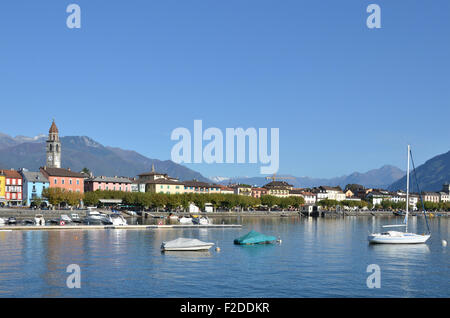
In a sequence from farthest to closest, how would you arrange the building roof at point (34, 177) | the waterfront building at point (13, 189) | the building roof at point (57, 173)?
the building roof at point (57, 173) < the building roof at point (34, 177) < the waterfront building at point (13, 189)

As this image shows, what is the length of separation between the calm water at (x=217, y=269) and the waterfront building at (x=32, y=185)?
220 ft

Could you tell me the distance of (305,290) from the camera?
1420 inches

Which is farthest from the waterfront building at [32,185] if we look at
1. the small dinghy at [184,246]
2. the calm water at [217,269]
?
the small dinghy at [184,246]

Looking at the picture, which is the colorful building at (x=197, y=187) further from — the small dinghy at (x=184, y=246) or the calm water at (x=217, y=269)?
the small dinghy at (x=184, y=246)

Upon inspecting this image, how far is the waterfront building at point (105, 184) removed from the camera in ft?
513

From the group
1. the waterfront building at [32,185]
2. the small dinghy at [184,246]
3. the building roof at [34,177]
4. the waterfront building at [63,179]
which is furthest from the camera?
the waterfront building at [63,179]

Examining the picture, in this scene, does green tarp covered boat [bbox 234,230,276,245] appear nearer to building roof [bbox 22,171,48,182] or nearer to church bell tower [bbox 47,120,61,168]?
building roof [bbox 22,171,48,182]

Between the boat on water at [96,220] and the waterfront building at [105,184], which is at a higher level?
the waterfront building at [105,184]

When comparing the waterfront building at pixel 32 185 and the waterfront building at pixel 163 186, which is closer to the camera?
the waterfront building at pixel 32 185

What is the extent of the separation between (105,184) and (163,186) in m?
20.0

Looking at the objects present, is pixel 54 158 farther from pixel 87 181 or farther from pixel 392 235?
pixel 392 235

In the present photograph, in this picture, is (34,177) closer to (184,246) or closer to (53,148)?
(53,148)

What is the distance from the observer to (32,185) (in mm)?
131375

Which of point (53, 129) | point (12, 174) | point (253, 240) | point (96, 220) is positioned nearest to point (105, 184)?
point (53, 129)
